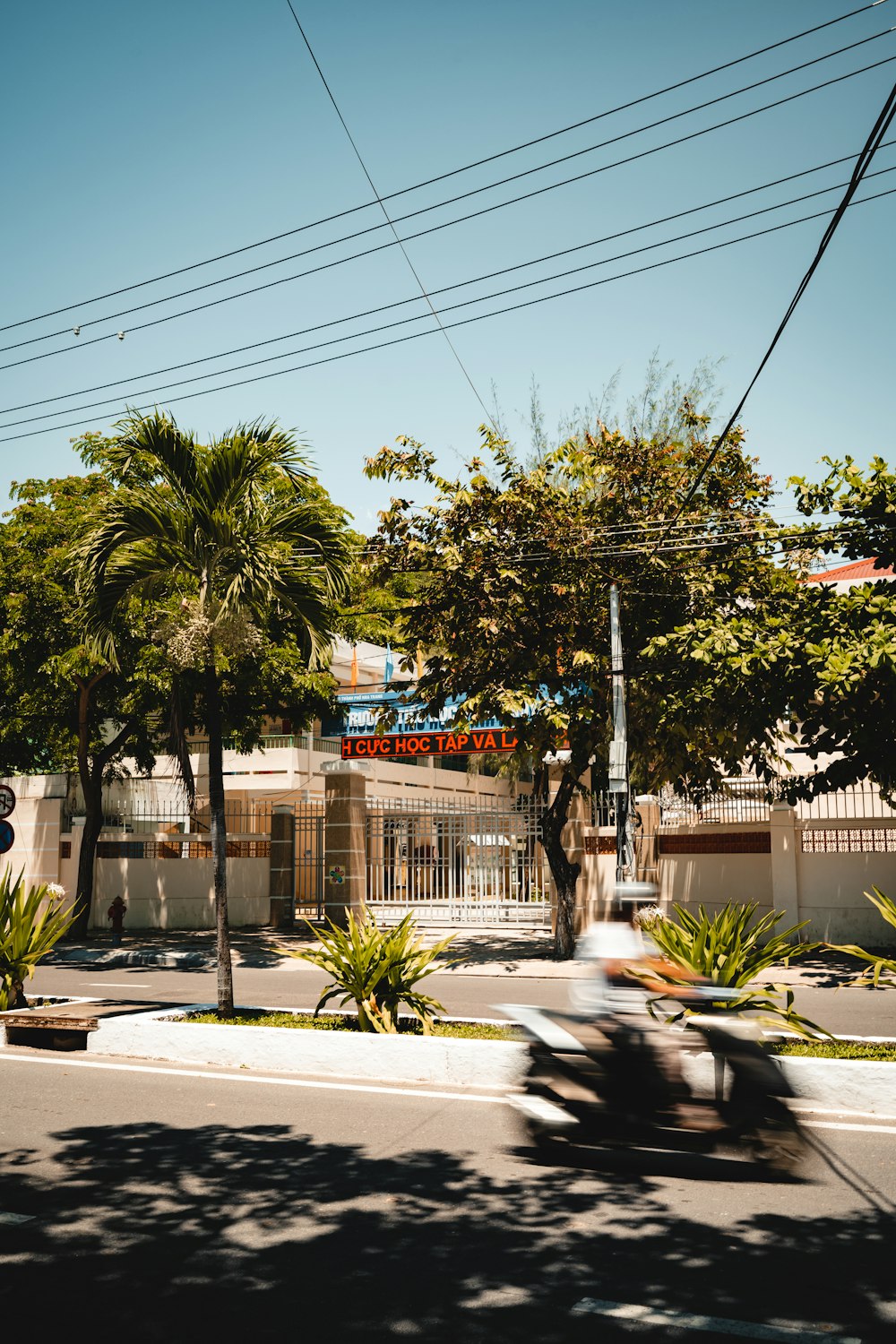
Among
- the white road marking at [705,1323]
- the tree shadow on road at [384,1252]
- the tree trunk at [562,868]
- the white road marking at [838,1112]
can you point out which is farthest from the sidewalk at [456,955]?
the white road marking at [705,1323]

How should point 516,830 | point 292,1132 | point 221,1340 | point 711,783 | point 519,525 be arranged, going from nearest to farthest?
point 221,1340
point 292,1132
point 519,525
point 711,783
point 516,830

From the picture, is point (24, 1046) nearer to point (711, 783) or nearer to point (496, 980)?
point (496, 980)

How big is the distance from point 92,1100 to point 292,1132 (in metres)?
1.91

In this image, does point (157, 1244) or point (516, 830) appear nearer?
point (157, 1244)

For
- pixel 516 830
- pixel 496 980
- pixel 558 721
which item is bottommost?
pixel 496 980

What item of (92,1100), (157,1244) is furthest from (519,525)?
(157,1244)

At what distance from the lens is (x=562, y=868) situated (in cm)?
1991

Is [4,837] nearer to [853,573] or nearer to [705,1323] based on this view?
[705,1323]

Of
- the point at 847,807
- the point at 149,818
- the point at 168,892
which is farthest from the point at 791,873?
the point at 149,818

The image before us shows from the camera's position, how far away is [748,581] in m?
19.1

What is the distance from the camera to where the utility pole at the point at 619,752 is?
58.8 ft

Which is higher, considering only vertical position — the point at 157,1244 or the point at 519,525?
the point at 519,525

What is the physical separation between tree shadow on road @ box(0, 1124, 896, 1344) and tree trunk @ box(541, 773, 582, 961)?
43.6 ft

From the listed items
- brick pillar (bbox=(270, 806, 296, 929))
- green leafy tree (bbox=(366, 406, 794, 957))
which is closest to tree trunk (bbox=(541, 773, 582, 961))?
green leafy tree (bbox=(366, 406, 794, 957))
